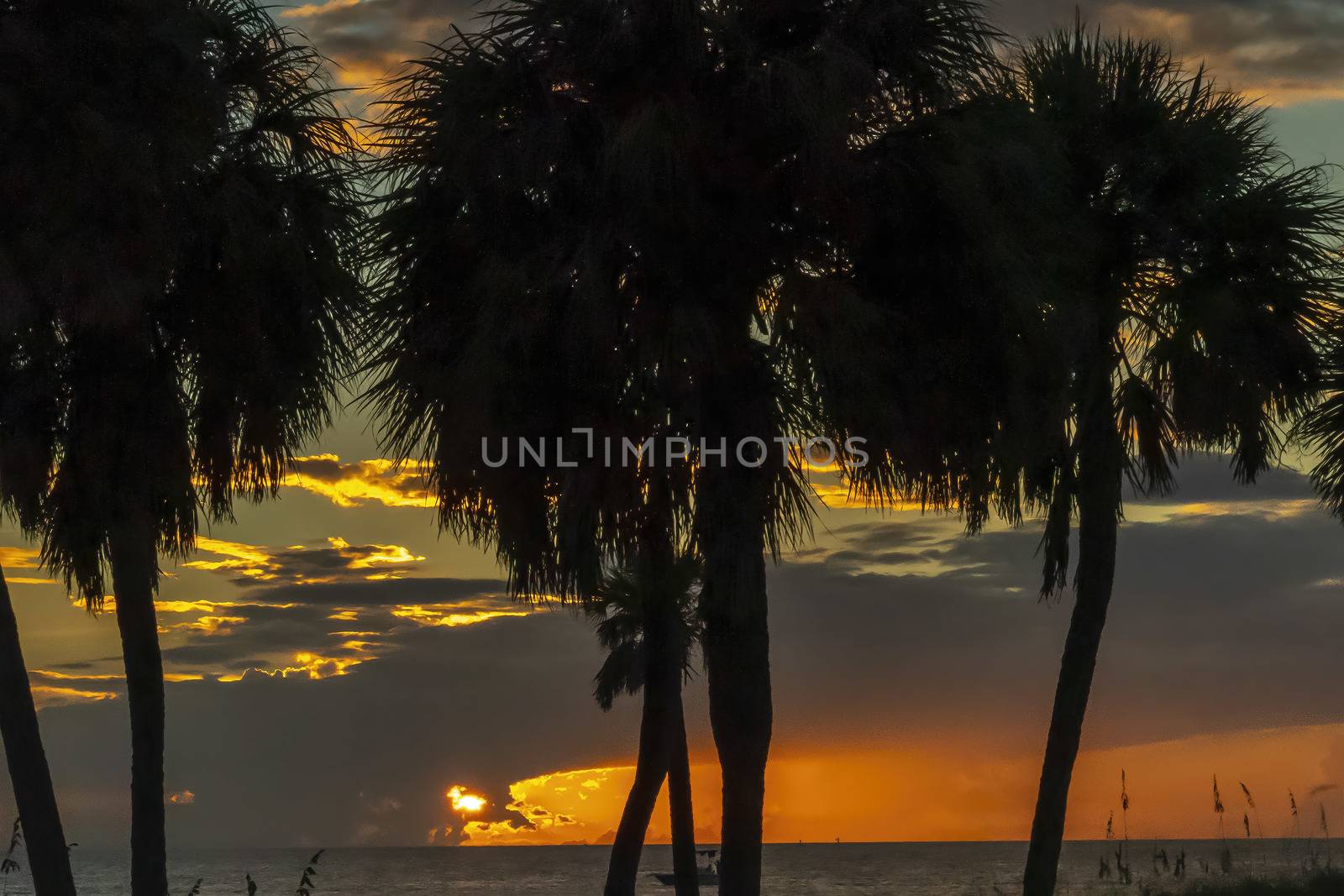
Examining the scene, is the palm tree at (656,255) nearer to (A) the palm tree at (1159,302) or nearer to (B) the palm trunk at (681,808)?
(A) the palm tree at (1159,302)

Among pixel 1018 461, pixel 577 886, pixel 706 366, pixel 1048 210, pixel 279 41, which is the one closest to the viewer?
pixel 706 366

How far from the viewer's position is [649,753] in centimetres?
2491

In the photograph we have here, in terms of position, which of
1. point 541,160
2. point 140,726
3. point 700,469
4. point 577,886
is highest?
point 541,160

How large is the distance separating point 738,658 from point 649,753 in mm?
11572

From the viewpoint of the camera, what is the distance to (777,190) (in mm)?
14109

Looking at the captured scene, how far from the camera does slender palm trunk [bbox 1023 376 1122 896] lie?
18.9 m

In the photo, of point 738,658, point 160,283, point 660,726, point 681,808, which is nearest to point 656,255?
point 738,658

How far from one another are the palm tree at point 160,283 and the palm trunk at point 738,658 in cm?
656

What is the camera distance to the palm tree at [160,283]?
16094 mm

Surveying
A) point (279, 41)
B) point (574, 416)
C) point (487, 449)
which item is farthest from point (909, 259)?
point (279, 41)

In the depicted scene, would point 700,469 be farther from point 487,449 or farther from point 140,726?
point 140,726

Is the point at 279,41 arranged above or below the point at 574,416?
above

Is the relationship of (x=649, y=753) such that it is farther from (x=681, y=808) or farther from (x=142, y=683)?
(x=142, y=683)

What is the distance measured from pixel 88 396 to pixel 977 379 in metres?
10.5
